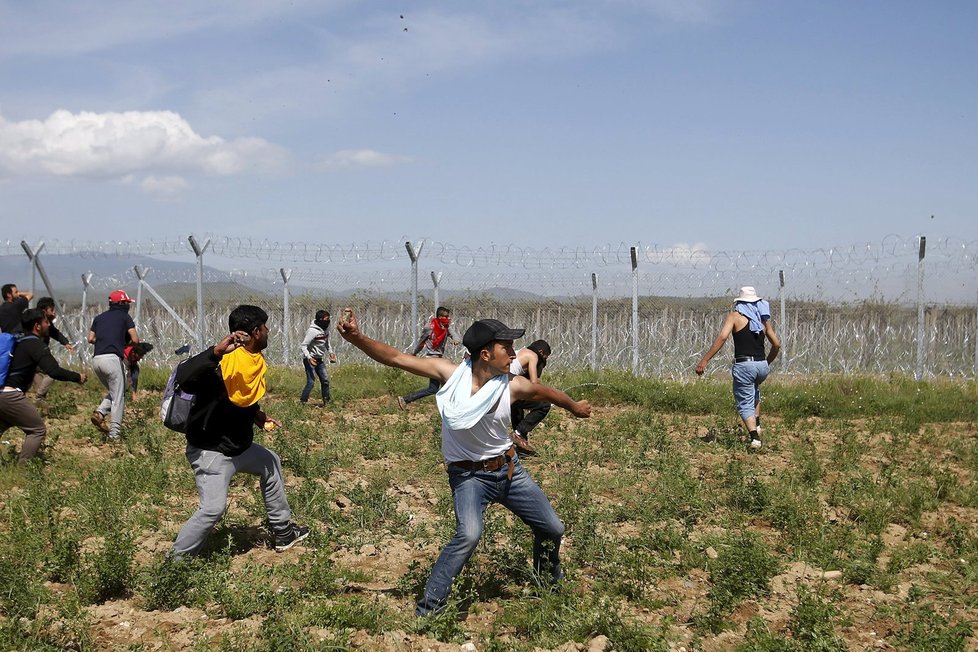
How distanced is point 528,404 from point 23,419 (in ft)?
15.3

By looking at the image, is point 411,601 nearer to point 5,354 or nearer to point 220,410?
point 220,410

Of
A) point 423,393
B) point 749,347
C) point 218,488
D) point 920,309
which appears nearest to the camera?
point 218,488

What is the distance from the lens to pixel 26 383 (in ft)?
27.1

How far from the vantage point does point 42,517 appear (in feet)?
20.8

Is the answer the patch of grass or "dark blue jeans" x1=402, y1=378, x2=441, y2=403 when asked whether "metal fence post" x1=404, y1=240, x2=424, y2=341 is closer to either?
"dark blue jeans" x1=402, y1=378, x2=441, y2=403

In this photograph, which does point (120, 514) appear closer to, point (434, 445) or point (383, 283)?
point (434, 445)

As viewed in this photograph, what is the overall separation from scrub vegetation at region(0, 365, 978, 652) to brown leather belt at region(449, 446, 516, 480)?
689 mm

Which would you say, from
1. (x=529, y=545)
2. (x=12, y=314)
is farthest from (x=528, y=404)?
(x=12, y=314)

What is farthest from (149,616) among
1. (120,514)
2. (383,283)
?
(383,283)

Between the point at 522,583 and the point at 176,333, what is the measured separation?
48.7ft

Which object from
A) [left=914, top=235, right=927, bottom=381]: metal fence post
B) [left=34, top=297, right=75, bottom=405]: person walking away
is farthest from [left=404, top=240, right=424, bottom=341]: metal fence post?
[left=914, top=235, right=927, bottom=381]: metal fence post

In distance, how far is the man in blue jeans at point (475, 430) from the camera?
185 inches

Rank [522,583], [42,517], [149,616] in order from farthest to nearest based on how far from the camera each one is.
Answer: [42,517] < [522,583] < [149,616]

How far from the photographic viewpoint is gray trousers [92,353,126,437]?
30.5 feet
